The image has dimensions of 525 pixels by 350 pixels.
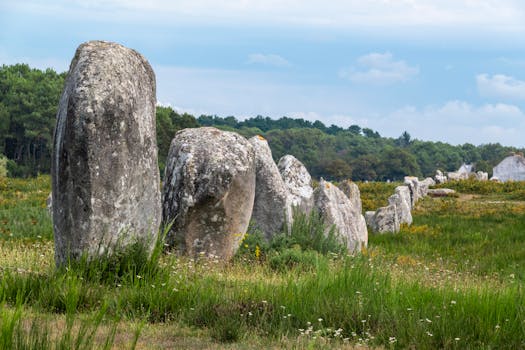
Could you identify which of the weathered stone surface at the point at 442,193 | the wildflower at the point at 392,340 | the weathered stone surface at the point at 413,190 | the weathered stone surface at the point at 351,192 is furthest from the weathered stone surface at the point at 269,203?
the weathered stone surface at the point at 442,193

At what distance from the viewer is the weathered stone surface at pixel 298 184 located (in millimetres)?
17250

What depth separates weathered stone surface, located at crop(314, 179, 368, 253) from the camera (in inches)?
633

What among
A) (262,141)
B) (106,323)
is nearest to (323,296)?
(106,323)

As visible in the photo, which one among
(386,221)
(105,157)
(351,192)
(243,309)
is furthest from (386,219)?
(243,309)

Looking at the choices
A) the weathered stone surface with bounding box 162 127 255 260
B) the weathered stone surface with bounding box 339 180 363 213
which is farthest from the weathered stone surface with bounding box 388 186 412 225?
the weathered stone surface with bounding box 162 127 255 260

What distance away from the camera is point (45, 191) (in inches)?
1150

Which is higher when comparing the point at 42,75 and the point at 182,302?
the point at 42,75

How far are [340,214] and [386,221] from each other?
6604mm

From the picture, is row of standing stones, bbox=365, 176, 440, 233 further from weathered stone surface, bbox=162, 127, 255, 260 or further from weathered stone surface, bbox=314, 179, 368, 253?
weathered stone surface, bbox=162, 127, 255, 260

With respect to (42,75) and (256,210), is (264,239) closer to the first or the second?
(256,210)

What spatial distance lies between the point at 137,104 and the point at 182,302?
2776 millimetres

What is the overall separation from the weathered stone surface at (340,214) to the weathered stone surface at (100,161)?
7.26 m

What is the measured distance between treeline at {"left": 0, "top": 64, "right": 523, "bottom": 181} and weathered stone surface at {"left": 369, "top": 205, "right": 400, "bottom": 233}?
1983 inches

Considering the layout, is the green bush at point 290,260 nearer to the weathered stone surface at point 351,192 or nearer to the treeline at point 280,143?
the weathered stone surface at point 351,192
